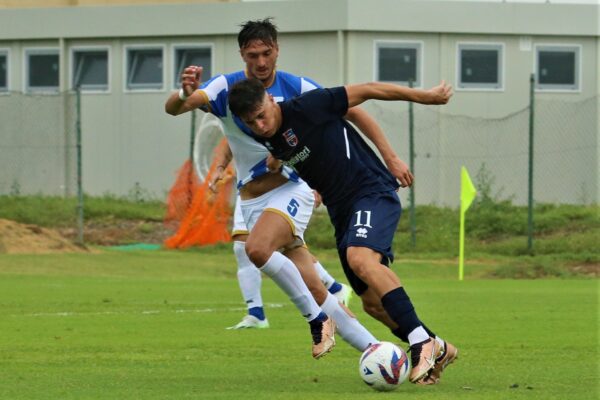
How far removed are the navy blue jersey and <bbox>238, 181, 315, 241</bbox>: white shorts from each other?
120 centimetres

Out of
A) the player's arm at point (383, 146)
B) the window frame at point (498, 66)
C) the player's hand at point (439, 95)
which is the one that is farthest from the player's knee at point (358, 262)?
the window frame at point (498, 66)

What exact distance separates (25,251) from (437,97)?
17678mm

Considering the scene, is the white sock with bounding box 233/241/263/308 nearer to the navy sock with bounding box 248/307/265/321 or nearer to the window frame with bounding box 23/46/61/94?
the navy sock with bounding box 248/307/265/321

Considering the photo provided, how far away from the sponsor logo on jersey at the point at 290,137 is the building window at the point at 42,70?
91.8 feet

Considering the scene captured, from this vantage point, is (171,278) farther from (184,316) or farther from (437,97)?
(437,97)

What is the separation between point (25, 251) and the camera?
993 inches

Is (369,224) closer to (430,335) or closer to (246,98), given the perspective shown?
(430,335)

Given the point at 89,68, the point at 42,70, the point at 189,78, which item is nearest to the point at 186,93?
the point at 189,78

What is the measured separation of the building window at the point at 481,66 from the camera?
33.7m

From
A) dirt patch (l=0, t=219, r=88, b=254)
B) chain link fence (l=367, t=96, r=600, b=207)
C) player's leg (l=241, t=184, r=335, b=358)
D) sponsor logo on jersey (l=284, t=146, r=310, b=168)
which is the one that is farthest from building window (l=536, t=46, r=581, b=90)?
sponsor logo on jersey (l=284, t=146, r=310, b=168)

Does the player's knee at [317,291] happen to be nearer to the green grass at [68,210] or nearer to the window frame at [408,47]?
the green grass at [68,210]

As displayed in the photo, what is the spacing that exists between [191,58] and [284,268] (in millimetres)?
25844

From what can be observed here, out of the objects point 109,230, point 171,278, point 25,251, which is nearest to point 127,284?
point 171,278

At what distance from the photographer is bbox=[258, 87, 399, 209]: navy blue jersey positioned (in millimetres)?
8734
